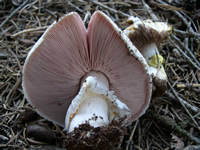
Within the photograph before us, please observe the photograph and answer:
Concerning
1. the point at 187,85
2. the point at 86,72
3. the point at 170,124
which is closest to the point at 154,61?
the point at 187,85

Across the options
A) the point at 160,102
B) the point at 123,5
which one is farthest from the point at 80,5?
the point at 160,102

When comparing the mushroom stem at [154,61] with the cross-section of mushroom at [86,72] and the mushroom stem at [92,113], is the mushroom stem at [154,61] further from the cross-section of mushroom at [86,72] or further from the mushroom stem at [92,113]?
the mushroom stem at [92,113]

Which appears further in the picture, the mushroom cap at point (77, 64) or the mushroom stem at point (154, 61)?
the mushroom stem at point (154, 61)

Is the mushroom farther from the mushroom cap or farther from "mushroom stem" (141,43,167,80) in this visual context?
the mushroom cap

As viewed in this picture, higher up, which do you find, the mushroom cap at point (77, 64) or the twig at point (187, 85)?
the mushroom cap at point (77, 64)

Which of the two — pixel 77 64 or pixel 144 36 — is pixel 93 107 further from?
pixel 144 36

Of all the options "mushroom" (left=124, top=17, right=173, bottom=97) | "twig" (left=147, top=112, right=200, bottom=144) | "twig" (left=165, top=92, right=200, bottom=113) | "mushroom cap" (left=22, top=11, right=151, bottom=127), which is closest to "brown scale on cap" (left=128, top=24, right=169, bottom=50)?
"mushroom" (left=124, top=17, right=173, bottom=97)

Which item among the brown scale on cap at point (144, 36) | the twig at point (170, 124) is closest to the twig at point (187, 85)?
the twig at point (170, 124)

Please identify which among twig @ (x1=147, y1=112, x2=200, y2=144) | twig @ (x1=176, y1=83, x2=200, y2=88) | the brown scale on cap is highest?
the brown scale on cap

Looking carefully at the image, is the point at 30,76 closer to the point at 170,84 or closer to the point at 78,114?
the point at 78,114
